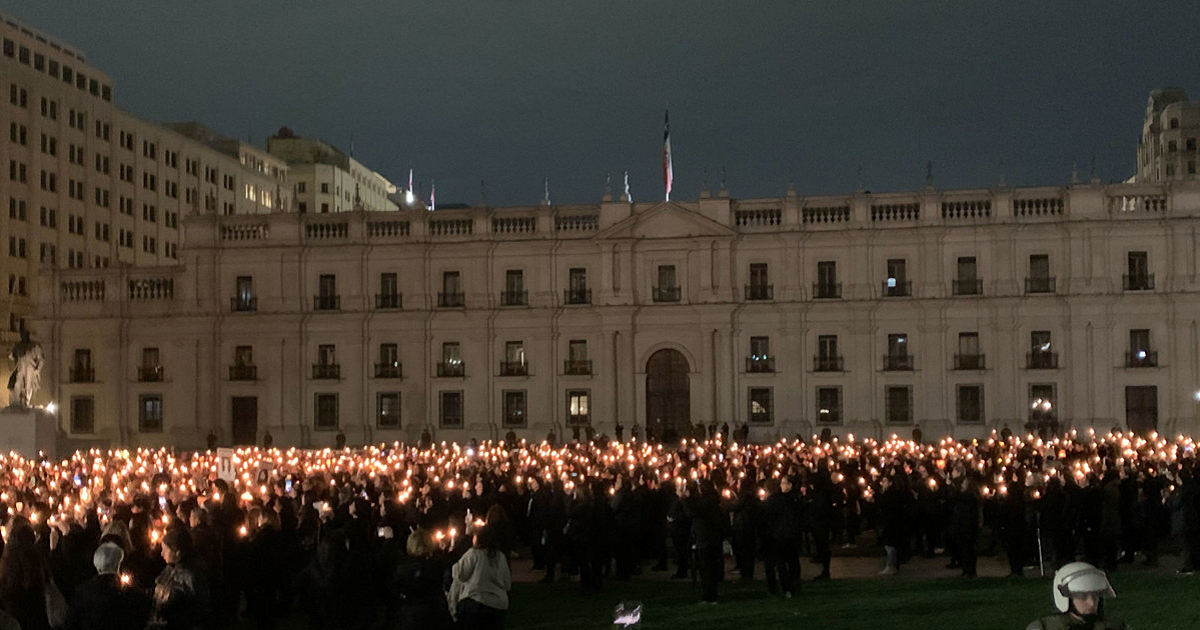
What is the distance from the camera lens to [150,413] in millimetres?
55219

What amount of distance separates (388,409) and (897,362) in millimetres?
19537

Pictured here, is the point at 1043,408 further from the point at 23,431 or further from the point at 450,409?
the point at 23,431

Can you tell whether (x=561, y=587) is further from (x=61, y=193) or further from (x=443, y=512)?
(x=61, y=193)

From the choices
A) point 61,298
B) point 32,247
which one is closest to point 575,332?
point 61,298

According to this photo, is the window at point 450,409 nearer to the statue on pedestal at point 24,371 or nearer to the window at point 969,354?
the window at point 969,354

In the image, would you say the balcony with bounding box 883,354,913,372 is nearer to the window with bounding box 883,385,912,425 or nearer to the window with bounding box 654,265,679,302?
the window with bounding box 883,385,912,425

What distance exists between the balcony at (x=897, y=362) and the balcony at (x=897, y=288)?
224 centimetres

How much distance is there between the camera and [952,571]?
20125mm

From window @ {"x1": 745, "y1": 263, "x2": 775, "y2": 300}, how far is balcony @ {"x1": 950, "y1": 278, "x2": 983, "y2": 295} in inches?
262

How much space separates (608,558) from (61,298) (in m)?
43.7

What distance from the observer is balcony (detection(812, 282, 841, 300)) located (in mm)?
52375

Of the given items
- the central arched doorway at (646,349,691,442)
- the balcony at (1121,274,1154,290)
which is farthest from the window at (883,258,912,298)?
the central arched doorway at (646,349,691,442)

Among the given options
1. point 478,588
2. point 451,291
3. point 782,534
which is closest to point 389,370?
point 451,291

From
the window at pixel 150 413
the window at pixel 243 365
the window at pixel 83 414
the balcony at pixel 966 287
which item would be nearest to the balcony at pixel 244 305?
the window at pixel 243 365
